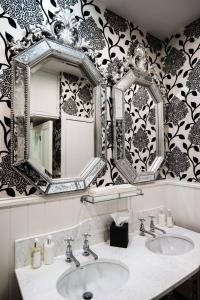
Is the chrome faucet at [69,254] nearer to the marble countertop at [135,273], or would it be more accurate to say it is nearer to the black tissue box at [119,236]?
the marble countertop at [135,273]

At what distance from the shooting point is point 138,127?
5.30ft

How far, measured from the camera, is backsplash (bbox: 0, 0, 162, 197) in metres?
1.05

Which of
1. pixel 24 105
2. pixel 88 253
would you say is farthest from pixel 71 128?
pixel 88 253

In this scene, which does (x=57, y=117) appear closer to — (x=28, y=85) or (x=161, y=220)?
(x=28, y=85)

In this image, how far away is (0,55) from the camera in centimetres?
104

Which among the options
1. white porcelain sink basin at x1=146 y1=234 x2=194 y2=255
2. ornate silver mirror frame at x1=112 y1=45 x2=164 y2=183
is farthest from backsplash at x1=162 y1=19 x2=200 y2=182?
white porcelain sink basin at x1=146 y1=234 x2=194 y2=255

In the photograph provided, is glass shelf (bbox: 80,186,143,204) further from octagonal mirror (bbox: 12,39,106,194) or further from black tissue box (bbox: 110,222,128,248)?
black tissue box (bbox: 110,222,128,248)

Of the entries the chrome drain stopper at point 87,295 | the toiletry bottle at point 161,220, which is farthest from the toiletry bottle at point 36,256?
the toiletry bottle at point 161,220

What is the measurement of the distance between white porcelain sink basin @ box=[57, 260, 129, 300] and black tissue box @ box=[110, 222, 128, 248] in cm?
16

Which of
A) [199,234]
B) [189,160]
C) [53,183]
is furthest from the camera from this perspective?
[189,160]

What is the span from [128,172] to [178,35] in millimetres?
1243

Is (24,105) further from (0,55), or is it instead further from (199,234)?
(199,234)

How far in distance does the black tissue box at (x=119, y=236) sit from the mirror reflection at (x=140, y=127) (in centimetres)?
47

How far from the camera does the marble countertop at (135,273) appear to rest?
87cm
